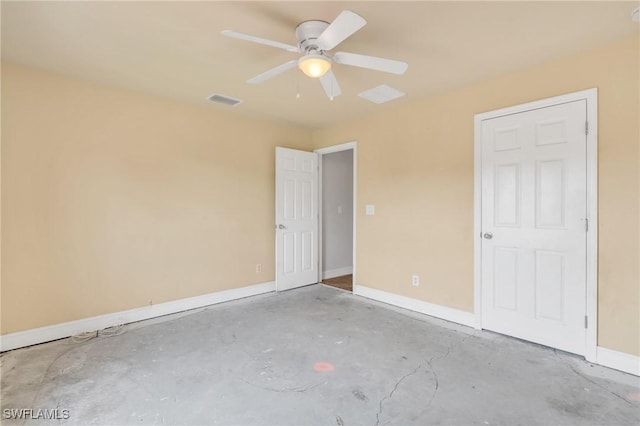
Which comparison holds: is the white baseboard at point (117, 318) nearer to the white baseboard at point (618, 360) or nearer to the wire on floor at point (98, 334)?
the wire on floor at point (98, 334)

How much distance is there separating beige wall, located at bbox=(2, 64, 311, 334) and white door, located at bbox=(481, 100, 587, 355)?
2877 millimetres

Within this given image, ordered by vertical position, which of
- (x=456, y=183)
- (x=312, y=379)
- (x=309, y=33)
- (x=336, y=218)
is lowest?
(x=312, y=379)

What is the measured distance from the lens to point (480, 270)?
10.3 feet

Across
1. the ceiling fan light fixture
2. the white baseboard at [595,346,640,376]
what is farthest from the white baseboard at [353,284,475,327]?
the ceiling fan light fixture

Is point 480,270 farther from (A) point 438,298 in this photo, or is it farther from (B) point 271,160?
(B) point 271,160

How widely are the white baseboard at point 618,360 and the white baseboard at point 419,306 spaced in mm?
978

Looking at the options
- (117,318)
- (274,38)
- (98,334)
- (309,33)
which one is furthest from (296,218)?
(309,33)

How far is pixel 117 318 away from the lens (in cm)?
327

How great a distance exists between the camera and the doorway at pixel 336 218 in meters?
5.27

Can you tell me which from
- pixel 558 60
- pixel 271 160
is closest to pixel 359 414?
pixel 558 60

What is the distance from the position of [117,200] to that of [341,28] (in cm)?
285

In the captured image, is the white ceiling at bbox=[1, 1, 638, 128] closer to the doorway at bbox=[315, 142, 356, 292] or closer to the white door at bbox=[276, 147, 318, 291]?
the white door at bbox=[276, 147, 318, 291]

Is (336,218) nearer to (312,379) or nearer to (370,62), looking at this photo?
(312,379)

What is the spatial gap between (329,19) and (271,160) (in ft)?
8.84
